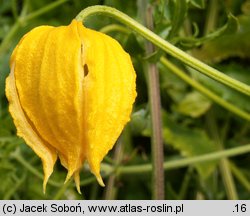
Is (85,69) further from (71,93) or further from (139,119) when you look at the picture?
(139,119)

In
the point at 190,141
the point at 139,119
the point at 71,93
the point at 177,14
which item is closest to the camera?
the point at 71,93

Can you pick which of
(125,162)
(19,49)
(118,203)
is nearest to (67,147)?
(19,49)

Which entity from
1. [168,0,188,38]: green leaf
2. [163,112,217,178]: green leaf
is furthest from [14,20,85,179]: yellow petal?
[163,112,217,178]: green leaf

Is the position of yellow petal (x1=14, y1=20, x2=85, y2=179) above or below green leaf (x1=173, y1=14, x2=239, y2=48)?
above

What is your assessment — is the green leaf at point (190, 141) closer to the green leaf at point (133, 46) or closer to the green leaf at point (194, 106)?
the green leaf at point (194, 106)

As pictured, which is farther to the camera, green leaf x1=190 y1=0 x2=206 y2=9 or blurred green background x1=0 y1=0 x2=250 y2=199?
blurred green background x1=0 y1=0 x2=250 y2=199

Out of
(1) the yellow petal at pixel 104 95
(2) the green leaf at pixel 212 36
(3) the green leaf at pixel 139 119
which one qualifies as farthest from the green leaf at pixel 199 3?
(1) the yellow petal at pixel 104 95

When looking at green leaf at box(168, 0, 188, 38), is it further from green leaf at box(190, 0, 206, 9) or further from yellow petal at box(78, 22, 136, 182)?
yellow petal at box(78, 22, 136, 182)

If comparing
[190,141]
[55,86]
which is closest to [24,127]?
[55,86]
